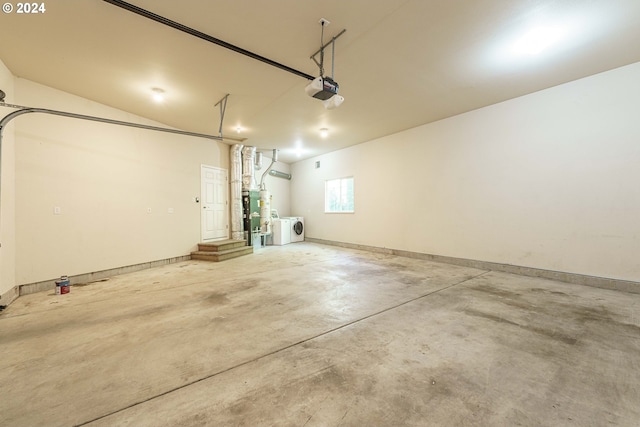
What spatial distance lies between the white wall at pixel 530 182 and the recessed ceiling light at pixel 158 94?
5.22 meters

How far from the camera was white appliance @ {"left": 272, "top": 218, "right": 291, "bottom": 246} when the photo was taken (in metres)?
8.70

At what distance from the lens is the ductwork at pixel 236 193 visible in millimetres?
7266

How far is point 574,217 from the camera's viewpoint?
399 centimetres

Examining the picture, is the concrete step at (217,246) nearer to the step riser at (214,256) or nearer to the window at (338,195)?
the step riser at (214,256)

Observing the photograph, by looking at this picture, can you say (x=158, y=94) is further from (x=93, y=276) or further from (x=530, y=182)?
(x=530, y=182)

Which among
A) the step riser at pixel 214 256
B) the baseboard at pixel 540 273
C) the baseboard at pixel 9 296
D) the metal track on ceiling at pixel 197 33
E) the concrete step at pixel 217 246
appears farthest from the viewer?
the concrete step at pixel 217 246

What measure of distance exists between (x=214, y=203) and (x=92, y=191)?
2.74 meters

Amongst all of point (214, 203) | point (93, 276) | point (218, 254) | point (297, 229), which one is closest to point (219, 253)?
point (218, 254)

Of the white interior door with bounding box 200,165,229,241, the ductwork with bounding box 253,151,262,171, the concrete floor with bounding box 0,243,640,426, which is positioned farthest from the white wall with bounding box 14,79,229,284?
the ductwork with bounding box 253,151,262,171

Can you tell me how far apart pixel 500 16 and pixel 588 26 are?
43.6 inches

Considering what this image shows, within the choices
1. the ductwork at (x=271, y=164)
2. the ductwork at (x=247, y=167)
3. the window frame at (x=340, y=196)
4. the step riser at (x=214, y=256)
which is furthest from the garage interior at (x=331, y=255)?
the ductwork at (x=271, y=164)

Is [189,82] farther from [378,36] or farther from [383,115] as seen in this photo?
[383,115]

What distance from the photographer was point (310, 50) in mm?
3098

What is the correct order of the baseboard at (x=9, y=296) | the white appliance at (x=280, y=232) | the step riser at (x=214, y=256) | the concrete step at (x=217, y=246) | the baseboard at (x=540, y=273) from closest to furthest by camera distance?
the baseboard at (x=9, y=296) → the baseboard at (x=540, y=273) → the step riser at (x=214, y=256) → the concrete step at (x=217, y=246) → the white appliance at (x=280, y=232)
